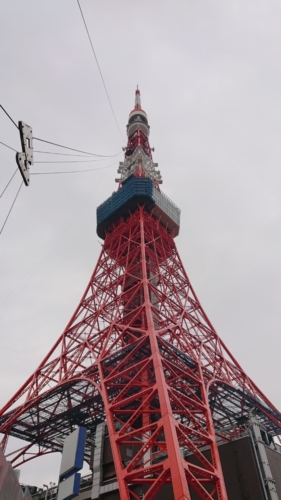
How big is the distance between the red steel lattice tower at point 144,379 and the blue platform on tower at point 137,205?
10 centimetres

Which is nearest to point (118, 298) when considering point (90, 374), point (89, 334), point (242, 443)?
point (89, 334)

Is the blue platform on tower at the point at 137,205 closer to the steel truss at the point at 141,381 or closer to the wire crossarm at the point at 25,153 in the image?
the steel truss at the point at 141,381

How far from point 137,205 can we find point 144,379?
17304 mm

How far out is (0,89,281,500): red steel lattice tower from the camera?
17094 millimetres

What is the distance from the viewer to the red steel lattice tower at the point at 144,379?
17094 millimetres

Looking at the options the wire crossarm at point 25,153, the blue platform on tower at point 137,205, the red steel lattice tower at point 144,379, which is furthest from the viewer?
the blue platform on tower at point 137,205

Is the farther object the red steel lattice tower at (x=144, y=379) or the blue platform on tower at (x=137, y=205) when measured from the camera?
the blue platform on tower at (x=137, y=205)

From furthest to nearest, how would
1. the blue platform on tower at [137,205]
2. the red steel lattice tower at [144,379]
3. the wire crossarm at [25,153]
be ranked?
the blue platform on tower at [137,205] → the red steel lattice tower at [144,379] → the wire crossarm at [25,153]

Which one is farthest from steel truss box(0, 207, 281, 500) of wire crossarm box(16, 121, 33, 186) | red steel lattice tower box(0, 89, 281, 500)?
wire crossarm box(16, 121, 33, 186)

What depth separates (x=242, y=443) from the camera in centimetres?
1898

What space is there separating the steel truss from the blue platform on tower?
292cm

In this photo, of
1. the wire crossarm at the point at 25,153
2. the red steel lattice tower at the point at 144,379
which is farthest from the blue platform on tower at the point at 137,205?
the wire crossarm at the point at 25,153

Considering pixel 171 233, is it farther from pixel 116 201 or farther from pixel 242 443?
pixel 242 443

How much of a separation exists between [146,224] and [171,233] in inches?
168
